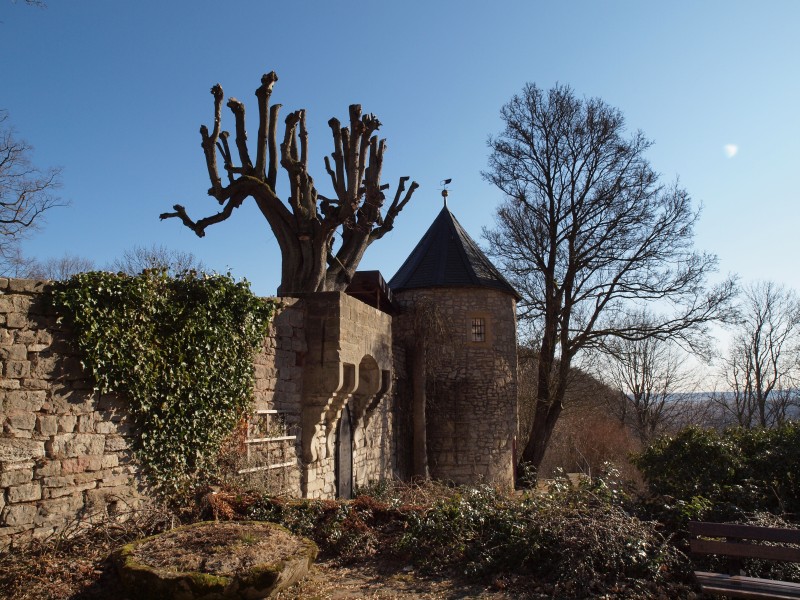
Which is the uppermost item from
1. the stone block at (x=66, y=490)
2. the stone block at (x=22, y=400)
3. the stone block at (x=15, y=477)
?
the stone block at (x=22, y=400)

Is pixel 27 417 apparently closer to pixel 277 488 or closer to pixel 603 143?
pixel 277 488

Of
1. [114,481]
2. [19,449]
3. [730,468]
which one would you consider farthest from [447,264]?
[19,449]

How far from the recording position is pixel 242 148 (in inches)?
496

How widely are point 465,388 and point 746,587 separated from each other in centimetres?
1157

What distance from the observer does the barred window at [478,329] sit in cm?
1667

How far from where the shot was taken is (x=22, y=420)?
5.86 m

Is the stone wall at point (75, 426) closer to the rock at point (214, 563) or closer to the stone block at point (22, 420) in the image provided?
the stone block at point (22, 420)

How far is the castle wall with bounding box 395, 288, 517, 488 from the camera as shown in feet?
53.3

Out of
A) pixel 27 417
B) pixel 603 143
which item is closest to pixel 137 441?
pixel 27 417

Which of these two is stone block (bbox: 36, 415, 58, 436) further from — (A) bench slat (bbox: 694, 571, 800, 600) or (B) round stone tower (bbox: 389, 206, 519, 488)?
(B) round stone tower (bbox: 389, 206, 519, 488)

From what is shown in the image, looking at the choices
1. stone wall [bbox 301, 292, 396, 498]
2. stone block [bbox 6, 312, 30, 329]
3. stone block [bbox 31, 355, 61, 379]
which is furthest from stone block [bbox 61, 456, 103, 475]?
stone wall [bbox 301, 292, 396, 498]

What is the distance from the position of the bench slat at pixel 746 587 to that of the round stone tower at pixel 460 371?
1076 centimetres

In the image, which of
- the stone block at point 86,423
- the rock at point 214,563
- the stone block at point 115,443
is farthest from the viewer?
the stone block at point 115,443

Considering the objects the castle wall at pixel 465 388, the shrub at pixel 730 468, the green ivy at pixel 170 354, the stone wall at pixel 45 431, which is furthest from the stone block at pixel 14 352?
the castle wall at pixel 465 388
